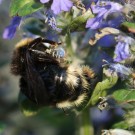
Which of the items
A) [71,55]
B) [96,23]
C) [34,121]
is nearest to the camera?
[96,23]

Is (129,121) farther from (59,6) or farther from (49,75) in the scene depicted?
(59,6)

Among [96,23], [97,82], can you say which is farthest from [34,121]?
[96,23]

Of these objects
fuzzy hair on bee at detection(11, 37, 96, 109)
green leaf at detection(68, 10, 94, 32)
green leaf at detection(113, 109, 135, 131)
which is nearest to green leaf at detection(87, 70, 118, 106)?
fuzzy hair on bee at detection(11, 37, 96, 109)

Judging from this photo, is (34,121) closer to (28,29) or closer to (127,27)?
→ (28,29)

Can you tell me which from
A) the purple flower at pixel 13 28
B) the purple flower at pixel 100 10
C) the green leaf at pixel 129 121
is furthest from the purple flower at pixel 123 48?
the purple flower at pixel 13 28

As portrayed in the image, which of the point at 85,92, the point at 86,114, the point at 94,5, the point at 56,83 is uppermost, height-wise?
the point at 94,5

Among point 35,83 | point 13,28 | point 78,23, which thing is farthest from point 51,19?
point 35,83

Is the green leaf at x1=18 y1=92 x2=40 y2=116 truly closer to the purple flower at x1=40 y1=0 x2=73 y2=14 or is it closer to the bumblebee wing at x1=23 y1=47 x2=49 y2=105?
the bumblebee wing at x1=23 y1=47 x2=49 y2=105
